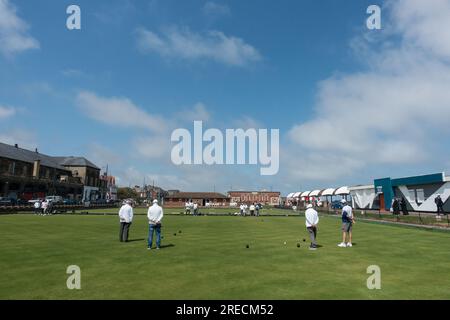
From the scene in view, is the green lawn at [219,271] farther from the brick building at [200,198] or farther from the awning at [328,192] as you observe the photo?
the brick building at [200,198]

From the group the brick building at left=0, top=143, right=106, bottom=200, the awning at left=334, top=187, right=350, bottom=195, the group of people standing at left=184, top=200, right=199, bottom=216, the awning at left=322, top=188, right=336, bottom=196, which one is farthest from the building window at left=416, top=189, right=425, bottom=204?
the brick building at left=0, top=143, right=106, bottom=200

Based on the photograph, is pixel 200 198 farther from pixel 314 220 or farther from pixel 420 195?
pixel 314 220

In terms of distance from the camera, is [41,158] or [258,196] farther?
[258,196]

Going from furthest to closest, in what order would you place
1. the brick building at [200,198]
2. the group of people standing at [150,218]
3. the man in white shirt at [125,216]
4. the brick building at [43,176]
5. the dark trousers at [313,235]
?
the brick building at [200,198] → the brick building at [43,176] → the man in white shirt at [125,216] → the dark trousers at [313,235] → the group of people standing at [150,218]

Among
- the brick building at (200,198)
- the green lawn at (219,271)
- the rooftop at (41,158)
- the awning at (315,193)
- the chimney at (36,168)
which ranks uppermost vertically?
the rooftop at (41,158)

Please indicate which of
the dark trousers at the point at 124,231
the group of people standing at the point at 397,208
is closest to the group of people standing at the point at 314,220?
the dark trousers at the point at 124,231

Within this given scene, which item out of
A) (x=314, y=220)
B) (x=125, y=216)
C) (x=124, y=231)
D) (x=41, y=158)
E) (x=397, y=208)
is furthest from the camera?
(x=41, y=158)

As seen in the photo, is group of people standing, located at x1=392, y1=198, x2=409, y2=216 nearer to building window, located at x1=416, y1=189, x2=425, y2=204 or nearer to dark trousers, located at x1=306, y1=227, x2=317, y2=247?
building window, located at x1=416, y1=189, x2=425, y2=204

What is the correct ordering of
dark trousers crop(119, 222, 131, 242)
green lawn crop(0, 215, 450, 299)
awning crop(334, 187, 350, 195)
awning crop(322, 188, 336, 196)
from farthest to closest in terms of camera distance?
awning crop(322, 188, 336, 196) < awning crop(334, 187, 350, 195) < dark trousers crop(119, 222, 131, 242) < green lawn crop(0, 215, 450, 299)

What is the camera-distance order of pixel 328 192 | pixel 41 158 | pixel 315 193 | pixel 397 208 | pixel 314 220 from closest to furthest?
pixel 314 220 < pixel 397 208 < pixel 328 192 < pixel 315 193 < pixel 41 158

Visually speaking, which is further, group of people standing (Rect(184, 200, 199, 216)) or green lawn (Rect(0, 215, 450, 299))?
group of people standing (Rect(184, 200, 199, 216))

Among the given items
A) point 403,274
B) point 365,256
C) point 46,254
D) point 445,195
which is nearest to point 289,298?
point 403,274

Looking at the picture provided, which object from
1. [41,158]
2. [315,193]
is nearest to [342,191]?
[315,193]
